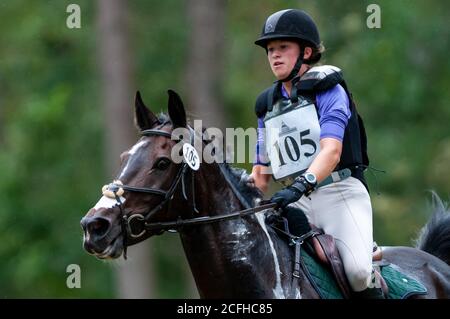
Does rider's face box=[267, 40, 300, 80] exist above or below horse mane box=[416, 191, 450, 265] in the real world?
above

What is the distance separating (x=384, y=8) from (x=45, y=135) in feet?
26.6

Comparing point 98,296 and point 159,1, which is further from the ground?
point 159,1

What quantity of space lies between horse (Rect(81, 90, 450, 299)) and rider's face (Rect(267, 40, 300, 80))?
2.63 ft

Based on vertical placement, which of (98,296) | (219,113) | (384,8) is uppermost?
(384,8)

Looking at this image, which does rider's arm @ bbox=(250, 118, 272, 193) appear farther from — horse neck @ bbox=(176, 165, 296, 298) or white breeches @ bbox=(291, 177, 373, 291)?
horse neck @ bbox=(176, 165, 296, 298)

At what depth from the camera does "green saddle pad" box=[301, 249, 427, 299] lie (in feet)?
21.3

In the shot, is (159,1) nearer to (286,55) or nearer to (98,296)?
(98,296)

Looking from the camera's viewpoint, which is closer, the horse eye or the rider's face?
the horse eye

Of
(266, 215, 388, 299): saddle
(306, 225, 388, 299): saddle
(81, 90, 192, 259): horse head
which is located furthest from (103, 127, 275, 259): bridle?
(306, 225, 388, 299): saddle

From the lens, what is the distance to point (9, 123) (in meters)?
23.2

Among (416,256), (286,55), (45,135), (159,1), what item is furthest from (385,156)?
(286,55)
